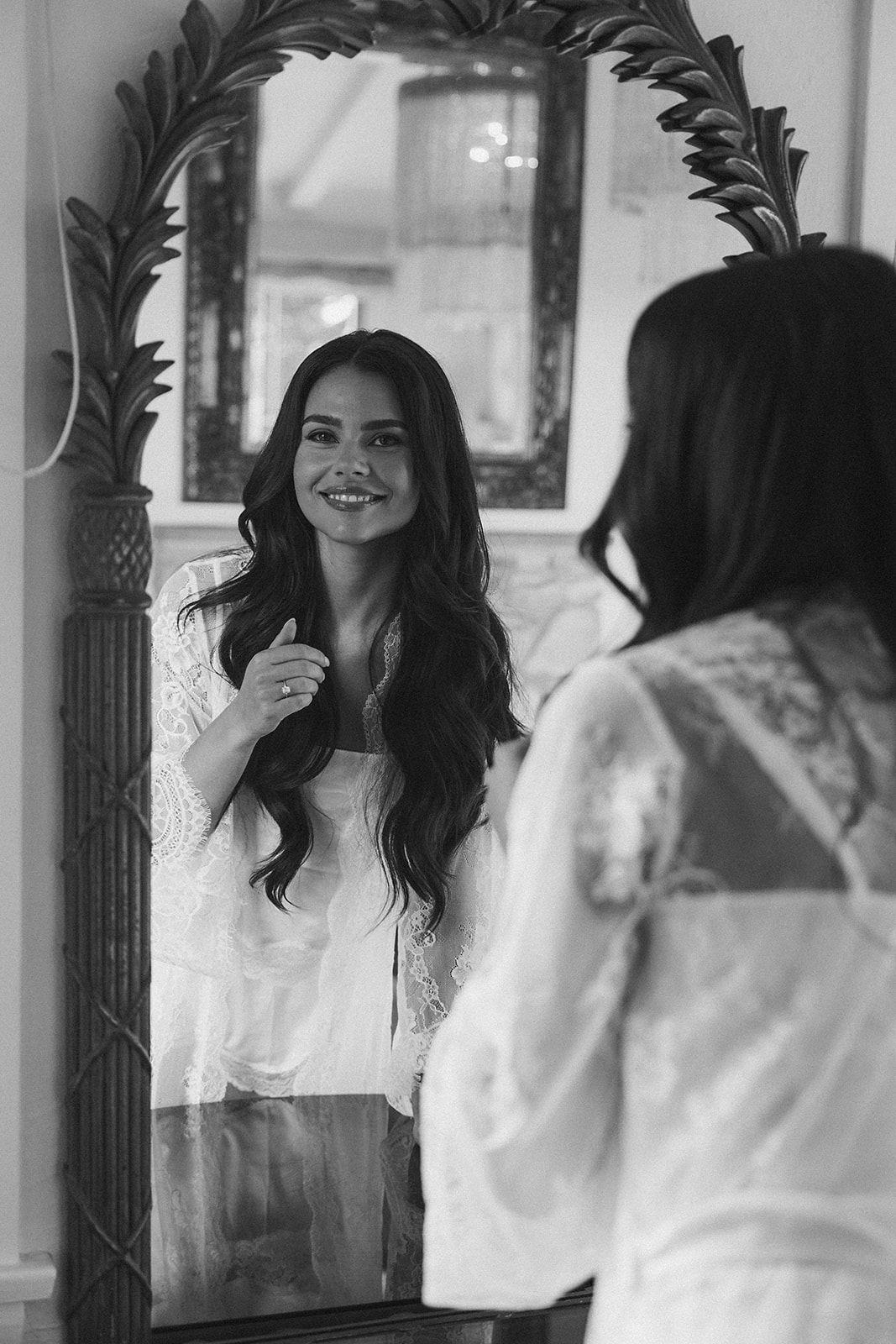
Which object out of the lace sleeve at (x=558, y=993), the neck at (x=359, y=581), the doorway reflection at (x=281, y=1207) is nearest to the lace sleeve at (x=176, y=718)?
the neck at (x=359, y=581)

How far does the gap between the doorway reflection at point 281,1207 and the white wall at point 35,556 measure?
0.32 ft

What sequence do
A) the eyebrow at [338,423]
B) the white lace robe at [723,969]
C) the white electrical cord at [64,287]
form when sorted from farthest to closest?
1. the eyebrow at [338,423]
2. the white electrical cord at [64,287]
3. the white lace robe at [723,969]

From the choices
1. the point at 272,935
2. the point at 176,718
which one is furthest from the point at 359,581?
the point at 272,935

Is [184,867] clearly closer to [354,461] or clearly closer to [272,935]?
[272,935]

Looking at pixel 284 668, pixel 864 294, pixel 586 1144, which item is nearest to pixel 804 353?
pixel 864 294

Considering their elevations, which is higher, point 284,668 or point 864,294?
point 864,294

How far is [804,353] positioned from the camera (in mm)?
652

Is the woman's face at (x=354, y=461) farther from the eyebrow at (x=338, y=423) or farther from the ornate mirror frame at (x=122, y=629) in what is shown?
the ornate mirror frame at (x=122, y=629)

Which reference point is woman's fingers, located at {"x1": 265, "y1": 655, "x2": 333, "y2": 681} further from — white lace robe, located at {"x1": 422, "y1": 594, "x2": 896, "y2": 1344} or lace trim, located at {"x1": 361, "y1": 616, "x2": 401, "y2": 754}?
white lace robe, located at {"x1": 422, "y1": 594, "x2": 896, "y2": 1344}

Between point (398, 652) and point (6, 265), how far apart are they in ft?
1.37

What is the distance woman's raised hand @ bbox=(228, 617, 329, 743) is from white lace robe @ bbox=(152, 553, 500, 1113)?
0.02 metres

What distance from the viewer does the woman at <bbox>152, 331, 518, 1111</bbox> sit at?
1143 millimetres

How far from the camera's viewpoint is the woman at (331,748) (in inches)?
45.0

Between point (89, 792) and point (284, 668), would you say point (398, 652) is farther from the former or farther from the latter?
point (89, 792)
